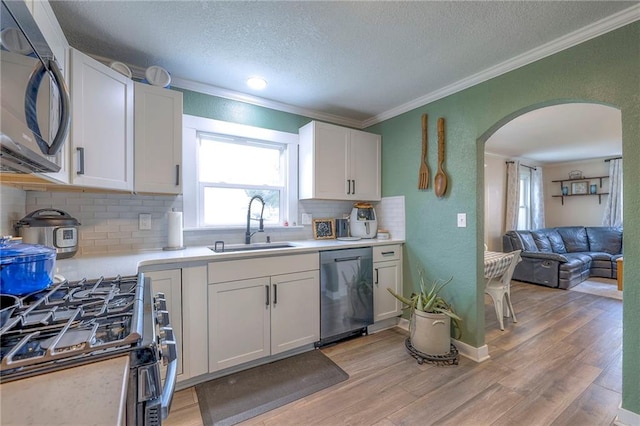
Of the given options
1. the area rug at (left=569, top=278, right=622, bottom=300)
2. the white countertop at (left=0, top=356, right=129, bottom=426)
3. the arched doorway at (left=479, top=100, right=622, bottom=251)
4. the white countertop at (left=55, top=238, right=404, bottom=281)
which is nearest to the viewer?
the white countertop at (left=0, top=356, right=129, bottom=426)

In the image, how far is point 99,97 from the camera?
1.69 meters

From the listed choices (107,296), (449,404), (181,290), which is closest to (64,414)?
(107,296)

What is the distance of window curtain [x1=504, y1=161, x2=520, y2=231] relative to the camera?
555cm

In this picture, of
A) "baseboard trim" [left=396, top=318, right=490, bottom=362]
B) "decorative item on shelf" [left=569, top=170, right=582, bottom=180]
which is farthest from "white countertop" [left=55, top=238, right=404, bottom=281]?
"decorative item on shelf" [left=569, top=170, right=582, bottom=180]

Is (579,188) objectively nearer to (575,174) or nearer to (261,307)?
(575,174)

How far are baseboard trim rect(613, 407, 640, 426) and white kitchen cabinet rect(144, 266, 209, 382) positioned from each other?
256cm

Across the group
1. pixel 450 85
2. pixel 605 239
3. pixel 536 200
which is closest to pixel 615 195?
pixel 605 239

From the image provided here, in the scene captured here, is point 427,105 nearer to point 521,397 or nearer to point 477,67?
point 477,67

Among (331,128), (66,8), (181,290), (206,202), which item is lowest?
(181,290)

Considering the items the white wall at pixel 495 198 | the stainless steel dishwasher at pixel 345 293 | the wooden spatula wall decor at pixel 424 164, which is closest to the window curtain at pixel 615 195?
the white wall at pixel 495 198

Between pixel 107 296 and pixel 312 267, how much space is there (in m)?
1.53

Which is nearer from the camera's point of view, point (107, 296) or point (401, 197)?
point (107, 296)

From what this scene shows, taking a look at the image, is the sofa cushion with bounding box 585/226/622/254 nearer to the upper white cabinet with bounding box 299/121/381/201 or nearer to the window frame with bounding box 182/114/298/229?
the upper white cabinet with bounding box 299/121/381/201

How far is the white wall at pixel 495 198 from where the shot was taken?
5.30m
